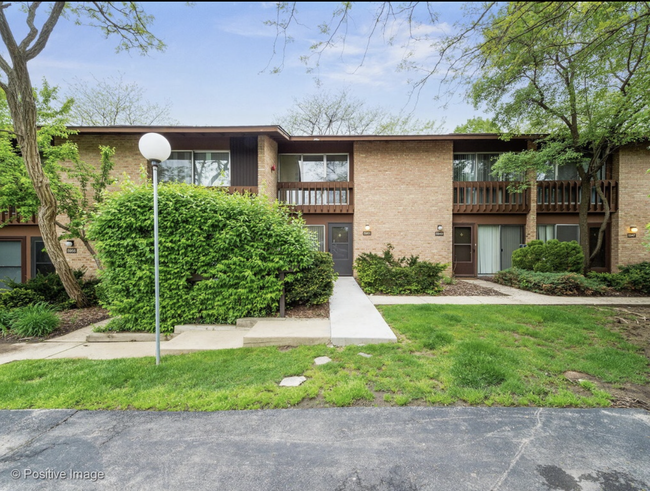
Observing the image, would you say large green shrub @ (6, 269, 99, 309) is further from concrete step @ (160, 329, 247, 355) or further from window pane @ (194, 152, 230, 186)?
window pane @ (194, 152, 230, 186)

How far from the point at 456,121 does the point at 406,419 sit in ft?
67.2

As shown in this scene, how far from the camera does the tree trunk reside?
5242mm

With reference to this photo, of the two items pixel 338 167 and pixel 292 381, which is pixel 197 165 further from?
pixel 292 381

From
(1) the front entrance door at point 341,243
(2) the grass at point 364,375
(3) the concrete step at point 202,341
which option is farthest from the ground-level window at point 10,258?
(1) the front entrance door at point 341,243

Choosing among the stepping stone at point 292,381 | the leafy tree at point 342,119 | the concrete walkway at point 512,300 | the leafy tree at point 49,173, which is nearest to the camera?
the stepping stone at point 292,381

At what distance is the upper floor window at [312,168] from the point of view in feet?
37.9

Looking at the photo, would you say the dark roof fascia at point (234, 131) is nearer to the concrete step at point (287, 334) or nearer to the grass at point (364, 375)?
the concrete step at point (287, 334)

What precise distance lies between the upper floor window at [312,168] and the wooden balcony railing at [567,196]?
8185 mm

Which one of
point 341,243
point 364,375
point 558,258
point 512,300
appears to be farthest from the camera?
point 341,243

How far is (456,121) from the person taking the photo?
18109 mm

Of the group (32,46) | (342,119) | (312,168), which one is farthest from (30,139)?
(342,119)

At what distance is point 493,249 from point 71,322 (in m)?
14.1

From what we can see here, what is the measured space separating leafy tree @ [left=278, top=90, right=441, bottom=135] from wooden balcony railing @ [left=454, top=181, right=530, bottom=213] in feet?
33.6

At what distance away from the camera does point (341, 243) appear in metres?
11.3
